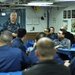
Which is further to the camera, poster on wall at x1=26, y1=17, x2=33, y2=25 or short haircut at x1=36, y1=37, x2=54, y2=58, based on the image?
poster on wall at x1=26, y1=17, x2=33, y2=25

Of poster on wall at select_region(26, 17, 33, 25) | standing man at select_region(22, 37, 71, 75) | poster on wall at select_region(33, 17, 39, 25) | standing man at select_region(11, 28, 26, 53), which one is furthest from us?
poster on wall at select_region(33, 17, 39, 25)

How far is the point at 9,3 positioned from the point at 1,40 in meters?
9.20

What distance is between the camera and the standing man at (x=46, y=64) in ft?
7.41

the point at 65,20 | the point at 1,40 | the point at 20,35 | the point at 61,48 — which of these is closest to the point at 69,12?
the point at 65,20

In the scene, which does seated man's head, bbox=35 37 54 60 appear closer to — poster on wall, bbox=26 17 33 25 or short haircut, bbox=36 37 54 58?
short haircut, bbox=36 37 54 58

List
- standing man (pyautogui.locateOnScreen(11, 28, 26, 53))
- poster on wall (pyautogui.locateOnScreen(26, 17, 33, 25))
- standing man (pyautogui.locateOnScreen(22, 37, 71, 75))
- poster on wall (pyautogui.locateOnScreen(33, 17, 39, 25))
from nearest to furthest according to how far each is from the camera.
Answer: standing man (pyautogui.locateOnScreen(22, 37, 71, 75)) < standing man (pyautogui.locateOnScreen(11, 28, 26, 53)) < poster on wall (pyautogui.locateOnScreen(26, 17, 33, 25)) < poster on wall (pyautogui.locateOnScreen(33, 17, 39, 25))

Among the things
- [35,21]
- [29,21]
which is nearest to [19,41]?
[29,21]

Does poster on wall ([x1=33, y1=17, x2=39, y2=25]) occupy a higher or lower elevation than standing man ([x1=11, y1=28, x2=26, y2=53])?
higher

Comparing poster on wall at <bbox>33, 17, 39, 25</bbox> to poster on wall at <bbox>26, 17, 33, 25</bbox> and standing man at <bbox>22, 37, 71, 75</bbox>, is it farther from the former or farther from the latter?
standing man at <bbox>22, 37, 71, 75</bbox>

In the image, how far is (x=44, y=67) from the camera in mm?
2258

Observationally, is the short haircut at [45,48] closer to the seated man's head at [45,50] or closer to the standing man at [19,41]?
the seated man's head at [45,50]

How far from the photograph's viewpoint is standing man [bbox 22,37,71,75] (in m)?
2.26

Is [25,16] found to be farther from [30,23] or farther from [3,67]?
[3,67]

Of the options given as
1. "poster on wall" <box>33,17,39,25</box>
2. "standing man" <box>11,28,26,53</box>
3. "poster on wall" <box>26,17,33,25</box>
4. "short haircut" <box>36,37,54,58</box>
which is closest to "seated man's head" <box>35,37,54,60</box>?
"short haircut" <box>36,37,54,58</box>
